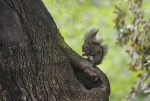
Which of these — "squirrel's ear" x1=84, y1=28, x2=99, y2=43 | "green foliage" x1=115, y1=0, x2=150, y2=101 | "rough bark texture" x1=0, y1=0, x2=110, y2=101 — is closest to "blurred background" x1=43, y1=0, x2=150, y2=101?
"green foliage" x1=115, y1=0, x2=150, y2=101

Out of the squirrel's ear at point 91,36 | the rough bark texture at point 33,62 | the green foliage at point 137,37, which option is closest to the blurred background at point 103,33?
the green foliage at point 137,37

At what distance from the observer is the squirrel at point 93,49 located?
381 cm

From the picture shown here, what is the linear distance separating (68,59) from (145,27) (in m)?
1.34

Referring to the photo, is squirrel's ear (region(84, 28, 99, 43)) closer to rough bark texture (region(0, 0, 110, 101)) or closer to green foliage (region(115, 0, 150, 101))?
rough bark texture (region(0, 0, 110, 101))

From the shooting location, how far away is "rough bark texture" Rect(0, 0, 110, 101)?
10.2ft

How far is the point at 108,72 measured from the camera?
33.4ft

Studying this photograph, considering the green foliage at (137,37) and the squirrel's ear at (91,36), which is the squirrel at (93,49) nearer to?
the squirrel's ear at (91,36)

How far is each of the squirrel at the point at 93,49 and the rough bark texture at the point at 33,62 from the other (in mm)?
291

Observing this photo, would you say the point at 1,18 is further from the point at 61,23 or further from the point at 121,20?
the point at 61,23

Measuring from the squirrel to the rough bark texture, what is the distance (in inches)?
11.5

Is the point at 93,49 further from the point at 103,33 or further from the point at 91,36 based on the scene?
the point at 103,33

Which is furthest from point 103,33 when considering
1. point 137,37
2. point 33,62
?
point 33,62

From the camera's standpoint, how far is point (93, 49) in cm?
385

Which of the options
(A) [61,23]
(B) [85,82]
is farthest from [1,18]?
(A) [61,23]
